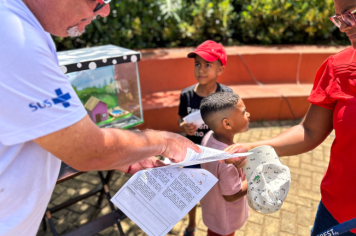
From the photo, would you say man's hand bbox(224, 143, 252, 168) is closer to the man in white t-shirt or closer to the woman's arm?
the woman's arm

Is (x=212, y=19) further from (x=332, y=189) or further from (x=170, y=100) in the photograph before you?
(x=332, y=189)

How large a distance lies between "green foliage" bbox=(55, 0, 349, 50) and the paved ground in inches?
119

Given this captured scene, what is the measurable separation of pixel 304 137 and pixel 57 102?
1.24 metres

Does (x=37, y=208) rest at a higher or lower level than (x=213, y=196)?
higher

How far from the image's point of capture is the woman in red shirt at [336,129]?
1167 mm

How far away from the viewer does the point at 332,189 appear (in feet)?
4.30

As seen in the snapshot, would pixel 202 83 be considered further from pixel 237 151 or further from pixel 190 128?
pixel 237 151

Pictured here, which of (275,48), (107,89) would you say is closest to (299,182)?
(107,89)

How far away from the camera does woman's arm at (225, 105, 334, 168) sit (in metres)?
1.42

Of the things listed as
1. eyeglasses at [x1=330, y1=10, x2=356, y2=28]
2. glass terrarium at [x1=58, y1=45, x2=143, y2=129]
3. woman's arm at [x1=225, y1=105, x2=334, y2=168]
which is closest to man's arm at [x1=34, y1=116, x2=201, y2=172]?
woman's arm at [x1=225, y1=105, x2=334, y2=168]

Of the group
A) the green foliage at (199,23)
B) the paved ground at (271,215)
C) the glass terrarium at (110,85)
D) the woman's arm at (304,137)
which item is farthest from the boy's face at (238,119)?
the green foliage at (199,23)

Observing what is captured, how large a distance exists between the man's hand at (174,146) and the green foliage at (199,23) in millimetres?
4649

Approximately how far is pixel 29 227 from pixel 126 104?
2.26 meters

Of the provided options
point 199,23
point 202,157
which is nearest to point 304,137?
point 202,157
